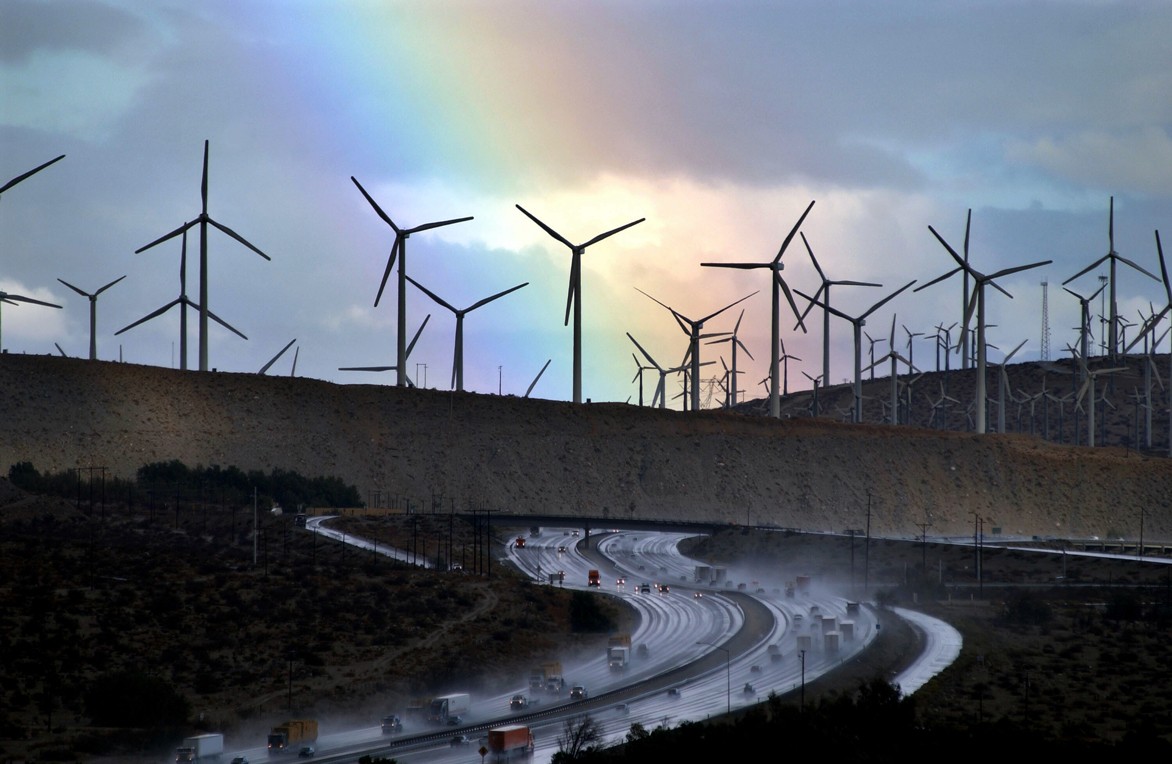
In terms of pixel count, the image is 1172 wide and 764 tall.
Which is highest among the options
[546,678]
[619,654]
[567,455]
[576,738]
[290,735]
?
[567,455]

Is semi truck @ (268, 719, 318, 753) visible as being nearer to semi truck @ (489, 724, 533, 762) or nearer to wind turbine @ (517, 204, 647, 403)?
semi truck @ (489, 724, 533, 762)

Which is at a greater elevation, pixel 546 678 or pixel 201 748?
pixel 546 678

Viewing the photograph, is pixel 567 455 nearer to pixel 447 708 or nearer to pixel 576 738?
pixel 447 708

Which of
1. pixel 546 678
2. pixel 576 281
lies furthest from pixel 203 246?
pixel 546 678

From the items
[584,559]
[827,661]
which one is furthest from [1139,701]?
[584,559]

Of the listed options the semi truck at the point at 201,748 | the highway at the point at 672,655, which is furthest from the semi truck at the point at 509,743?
the semi truck at the point at 201,748

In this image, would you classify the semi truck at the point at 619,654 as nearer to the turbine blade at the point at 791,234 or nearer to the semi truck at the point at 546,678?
the semi truck at the point at 546,678

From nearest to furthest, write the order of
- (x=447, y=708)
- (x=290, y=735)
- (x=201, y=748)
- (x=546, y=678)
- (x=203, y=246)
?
(x=201, y=748), (x=290, y=735), (x=447, y=708), (x=546, y=678), (x=203, y=246)
